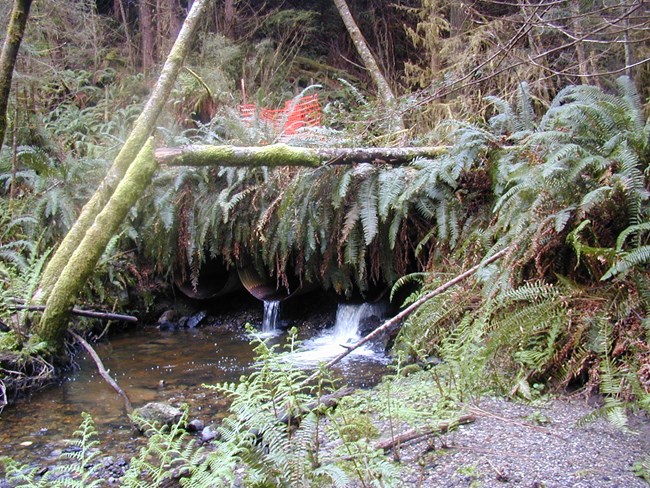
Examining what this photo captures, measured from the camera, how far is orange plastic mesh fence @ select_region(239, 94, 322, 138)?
7270 millimetres

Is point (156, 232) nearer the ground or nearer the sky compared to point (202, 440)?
nearer the sky

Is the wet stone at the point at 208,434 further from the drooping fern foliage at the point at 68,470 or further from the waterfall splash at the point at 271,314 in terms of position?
the waterfall splash at the point at 271,314

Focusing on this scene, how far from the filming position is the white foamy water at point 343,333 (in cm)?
654

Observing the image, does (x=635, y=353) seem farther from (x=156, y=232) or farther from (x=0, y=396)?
(x=156, y=232)

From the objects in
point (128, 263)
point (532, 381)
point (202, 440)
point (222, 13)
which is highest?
point (222, 13)

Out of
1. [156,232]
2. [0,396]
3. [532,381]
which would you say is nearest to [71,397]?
[0,396]

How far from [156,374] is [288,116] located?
3443 millimetres

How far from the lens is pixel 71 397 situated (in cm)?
523

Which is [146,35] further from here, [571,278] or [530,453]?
[530,453]

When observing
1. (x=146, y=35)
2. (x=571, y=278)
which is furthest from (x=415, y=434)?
(x=146, y=35)

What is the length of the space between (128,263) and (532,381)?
19.4 feet

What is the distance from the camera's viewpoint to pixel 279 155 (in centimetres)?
594

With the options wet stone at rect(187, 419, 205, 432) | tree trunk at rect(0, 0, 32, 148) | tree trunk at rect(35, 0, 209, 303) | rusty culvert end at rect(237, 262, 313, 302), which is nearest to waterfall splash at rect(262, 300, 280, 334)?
rusty culvert end at rect(237, 262, 313, 302)

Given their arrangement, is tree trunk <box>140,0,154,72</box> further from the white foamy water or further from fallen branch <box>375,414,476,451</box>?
fallen branch <box>375,414,476,451</box>
